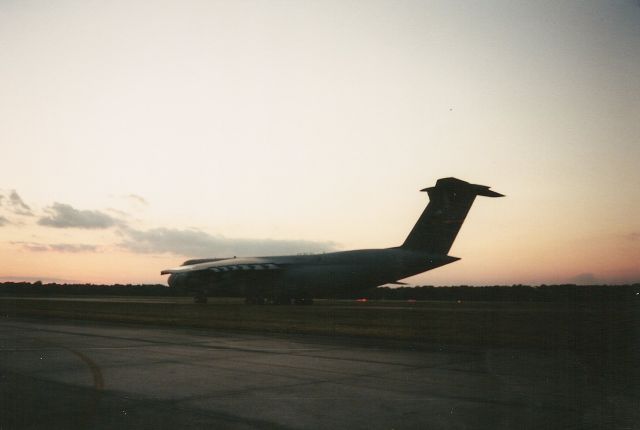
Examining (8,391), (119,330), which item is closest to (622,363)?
(8,391)

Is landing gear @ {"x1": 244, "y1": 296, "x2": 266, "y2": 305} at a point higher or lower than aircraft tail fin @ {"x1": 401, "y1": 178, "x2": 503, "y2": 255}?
lower

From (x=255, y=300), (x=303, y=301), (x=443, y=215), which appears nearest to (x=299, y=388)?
(x=443, y=215)

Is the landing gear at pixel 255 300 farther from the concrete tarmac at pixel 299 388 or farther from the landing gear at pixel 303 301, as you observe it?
the concrete tarmac at pixel 299 388

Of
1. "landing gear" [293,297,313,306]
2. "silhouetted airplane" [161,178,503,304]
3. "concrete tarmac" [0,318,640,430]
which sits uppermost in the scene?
"silhouetted airplane" [161,178,503,304]

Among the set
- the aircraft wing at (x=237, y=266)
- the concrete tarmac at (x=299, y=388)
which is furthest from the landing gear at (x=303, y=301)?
the concrete tarmac at (x=299, y=388)

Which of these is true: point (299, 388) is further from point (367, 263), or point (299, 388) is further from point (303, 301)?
point (303, 301)

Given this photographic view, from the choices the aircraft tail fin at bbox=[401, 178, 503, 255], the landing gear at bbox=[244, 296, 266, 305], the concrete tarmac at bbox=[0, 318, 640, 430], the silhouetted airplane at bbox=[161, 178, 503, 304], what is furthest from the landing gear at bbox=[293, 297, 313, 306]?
the concrete tarmac at bbox=[0, 318, 640, 430]

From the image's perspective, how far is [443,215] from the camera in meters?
41.7

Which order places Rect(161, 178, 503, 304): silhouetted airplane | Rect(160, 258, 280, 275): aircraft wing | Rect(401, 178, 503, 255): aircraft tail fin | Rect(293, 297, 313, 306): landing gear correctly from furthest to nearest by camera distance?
Rect(293, 297, 313, 306): landing gear → Rect(160, 258, 280, 275): aircraft wing → Rect(401, 178, 503, 255): aircraft tail fin → Rect(161, 178, 503, 304): silhouetted airplane

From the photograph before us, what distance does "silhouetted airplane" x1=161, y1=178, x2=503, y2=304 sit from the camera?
4112 cm

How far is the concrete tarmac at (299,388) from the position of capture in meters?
7.30

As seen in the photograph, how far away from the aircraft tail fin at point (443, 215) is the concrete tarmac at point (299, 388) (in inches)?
1014

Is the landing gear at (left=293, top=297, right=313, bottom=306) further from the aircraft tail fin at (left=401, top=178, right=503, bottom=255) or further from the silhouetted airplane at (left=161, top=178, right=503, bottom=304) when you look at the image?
the aircraft tail fin at (left=401, top=178, right=503, bottom=255)

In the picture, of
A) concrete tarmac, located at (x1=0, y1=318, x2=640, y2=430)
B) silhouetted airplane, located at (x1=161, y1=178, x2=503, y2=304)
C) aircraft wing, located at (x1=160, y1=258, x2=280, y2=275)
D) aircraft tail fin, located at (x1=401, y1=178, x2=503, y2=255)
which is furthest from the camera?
aircraft wing, located at (x1=160, y1=258, x2=280, y2=275)
